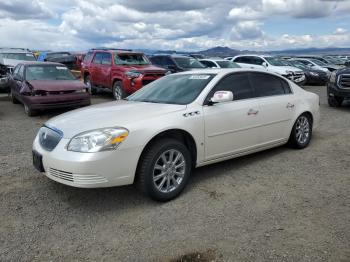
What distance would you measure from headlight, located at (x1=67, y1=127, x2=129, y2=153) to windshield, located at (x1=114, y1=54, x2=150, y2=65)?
357 inches

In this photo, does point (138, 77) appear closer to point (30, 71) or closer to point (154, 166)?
point (30, 71)

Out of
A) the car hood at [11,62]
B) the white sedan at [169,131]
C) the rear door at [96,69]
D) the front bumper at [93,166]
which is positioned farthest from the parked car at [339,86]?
Answer: the car hood at [11,62]

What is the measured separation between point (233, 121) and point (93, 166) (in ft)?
6.93

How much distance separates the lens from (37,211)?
13.4 feet

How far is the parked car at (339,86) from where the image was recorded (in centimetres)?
1110

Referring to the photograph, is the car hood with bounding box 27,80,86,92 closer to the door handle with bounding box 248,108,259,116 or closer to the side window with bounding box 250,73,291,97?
the side window with bounding box 250,73,291,97

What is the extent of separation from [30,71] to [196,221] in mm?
8871

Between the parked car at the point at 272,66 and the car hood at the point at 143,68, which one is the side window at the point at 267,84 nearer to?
the car hood at the point at 143,68

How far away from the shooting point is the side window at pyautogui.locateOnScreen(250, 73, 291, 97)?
18.6 ft

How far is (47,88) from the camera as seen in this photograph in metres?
9.87

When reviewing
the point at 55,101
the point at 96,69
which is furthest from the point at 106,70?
the point at 55,101

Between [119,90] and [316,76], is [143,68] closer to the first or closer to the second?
[119,90]

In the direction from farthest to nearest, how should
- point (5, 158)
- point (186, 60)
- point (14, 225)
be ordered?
point (186, 60) < point (5, 158) < point (14, 225)

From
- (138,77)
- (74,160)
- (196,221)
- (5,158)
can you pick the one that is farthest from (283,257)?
(138,77)
